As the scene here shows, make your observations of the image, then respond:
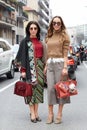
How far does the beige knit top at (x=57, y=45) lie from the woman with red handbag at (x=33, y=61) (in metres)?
0.21

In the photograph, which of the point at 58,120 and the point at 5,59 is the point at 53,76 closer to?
the point at 58,120

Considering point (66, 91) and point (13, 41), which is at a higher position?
point (66, 91)

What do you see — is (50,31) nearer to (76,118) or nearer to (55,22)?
(55,22)

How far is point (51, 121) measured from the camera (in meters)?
7.66

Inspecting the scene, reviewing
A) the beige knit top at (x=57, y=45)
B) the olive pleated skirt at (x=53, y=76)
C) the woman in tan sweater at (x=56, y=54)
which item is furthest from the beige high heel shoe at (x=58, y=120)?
the beige knit top at (x=57, y=45)

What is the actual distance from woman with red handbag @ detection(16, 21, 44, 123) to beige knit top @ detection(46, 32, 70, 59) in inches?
8.4

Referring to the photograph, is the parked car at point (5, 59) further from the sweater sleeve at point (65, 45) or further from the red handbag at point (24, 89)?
the sweater sleeve at point (65, 45)

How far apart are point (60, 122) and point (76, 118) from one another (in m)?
0.60

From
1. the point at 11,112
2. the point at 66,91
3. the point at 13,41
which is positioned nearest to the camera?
the point at 66,91

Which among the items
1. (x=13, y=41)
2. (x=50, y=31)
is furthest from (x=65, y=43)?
(x=13, y=41)

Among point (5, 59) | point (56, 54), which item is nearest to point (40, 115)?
point (56, 54)

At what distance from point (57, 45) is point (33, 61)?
1.75ft

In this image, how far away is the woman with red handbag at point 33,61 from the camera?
766 centimetres

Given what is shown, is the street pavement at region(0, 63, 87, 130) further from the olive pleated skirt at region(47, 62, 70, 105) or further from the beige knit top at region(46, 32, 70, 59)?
the beige knit top at region(46, 32, 70, 59)
